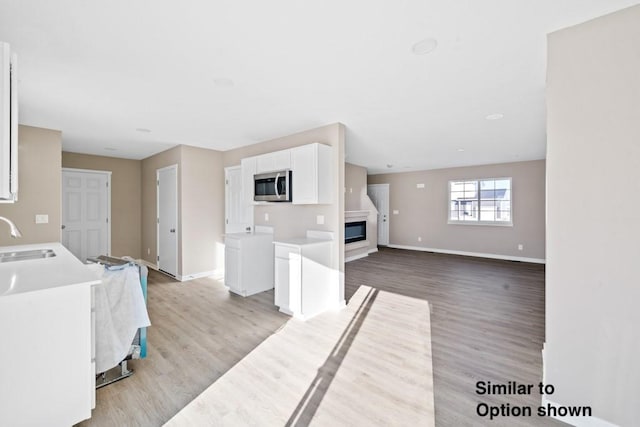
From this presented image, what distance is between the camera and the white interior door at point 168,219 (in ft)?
16.7

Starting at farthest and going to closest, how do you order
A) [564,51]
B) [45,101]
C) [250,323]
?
1. [250,323]
2. [45,101]
3. [564,51]

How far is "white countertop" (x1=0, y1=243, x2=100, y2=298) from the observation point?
155 cm

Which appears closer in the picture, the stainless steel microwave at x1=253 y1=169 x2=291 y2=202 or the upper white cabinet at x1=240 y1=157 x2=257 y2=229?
the stainless steel microwave at x1=253 y1=169 x2=291 y2=202

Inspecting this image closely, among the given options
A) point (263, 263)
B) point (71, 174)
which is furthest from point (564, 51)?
point (71, 174)

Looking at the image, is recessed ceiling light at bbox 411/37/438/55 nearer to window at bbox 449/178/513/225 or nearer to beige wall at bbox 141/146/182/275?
beige wall at bbox 141/146/182/275

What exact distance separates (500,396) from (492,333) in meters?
1.13

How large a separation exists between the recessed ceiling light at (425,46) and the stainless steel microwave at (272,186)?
2.19 meters

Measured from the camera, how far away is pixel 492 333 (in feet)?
9.85

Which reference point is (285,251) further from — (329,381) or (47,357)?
(47,357)

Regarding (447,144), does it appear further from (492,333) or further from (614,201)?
(614,201)

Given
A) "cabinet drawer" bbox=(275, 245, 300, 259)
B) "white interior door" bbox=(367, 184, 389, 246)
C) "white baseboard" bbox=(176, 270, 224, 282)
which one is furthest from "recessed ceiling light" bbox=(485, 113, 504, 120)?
"white interior door" bbox=(367, 184, 389, 246)

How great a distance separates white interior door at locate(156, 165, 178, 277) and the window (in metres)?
6.97

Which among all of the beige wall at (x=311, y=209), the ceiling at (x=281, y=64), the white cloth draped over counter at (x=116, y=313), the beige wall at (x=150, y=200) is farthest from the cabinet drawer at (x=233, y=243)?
the beige wall at (x=150, y=200)

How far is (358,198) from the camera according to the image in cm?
773
